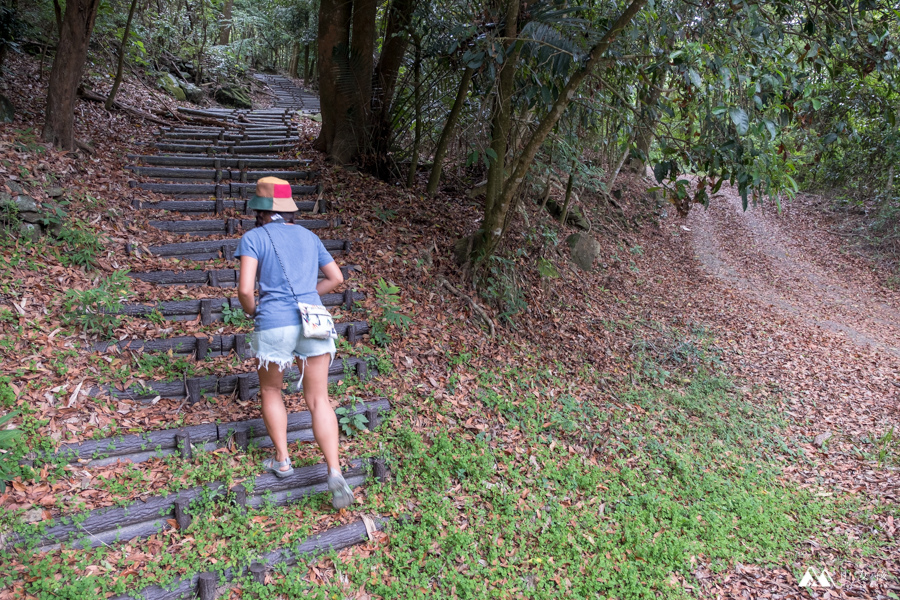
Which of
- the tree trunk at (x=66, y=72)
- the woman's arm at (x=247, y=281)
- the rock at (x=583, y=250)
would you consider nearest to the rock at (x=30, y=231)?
the tree trunk at (x=66, y=72)

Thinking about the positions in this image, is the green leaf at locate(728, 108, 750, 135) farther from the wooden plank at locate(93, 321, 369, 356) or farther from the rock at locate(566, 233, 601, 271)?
the rock at locate(566, 233, 601, 271)

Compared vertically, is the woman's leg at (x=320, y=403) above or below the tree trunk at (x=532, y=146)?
below

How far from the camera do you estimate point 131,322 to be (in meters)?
4.71

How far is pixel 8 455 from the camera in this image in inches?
128

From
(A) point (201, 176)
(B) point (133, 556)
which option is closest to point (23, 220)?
(A) point (201, 176)

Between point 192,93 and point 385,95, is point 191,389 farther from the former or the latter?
point 192,93

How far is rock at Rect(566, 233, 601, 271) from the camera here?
1060cm

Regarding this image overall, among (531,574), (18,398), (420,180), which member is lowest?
(531,574)

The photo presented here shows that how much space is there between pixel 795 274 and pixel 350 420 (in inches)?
559

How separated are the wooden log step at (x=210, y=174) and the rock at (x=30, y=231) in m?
2.73

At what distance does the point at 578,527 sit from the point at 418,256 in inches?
158

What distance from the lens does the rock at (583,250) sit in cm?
1060

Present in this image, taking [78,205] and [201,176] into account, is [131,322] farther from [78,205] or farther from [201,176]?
[201,176]

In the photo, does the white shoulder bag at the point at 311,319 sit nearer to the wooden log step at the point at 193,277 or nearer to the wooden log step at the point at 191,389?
the wooden log step at the point at 191,389
